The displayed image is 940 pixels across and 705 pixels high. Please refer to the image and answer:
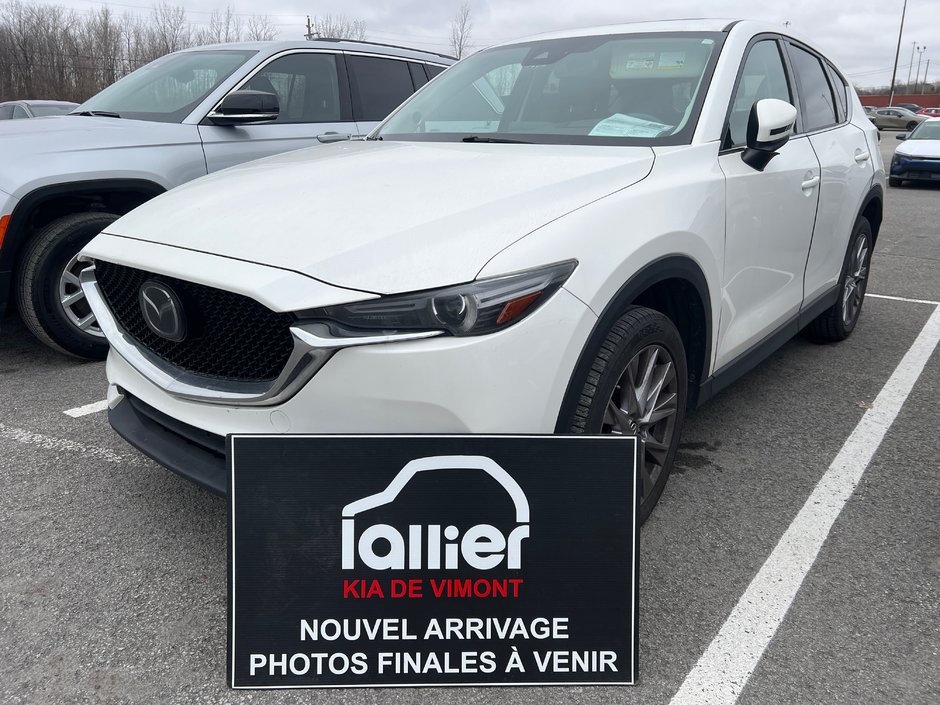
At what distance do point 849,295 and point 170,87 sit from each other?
429cm

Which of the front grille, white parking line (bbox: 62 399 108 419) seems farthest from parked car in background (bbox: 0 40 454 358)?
the front grille

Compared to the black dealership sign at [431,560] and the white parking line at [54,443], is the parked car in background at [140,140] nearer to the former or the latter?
the white parking line at [54,443]

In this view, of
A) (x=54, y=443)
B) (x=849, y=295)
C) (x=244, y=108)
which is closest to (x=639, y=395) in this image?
(x=54, y=443)

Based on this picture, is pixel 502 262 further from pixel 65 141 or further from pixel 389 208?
pixel 65 141

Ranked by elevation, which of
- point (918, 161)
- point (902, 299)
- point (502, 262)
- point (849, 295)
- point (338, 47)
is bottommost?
point (902, 299)

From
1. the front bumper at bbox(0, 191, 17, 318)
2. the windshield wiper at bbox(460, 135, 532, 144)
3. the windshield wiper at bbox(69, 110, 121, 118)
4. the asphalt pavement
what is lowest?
the asphalt pavement

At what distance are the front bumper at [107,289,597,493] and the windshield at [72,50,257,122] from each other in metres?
3.26

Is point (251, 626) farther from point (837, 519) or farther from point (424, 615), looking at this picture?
point (837, 519)

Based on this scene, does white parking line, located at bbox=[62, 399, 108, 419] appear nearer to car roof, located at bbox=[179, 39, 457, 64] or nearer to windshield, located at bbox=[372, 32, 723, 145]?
windshield, located at bbox=[372, 32, 723, 145]

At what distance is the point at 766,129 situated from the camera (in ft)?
9.51

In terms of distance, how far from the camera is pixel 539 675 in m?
1.92

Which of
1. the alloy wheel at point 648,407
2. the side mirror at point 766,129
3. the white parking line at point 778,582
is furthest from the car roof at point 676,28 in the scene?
the white parking line at point 778,582

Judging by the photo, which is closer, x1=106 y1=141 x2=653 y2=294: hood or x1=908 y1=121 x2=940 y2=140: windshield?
x1=106 y1=141 x2=653 y2=294: hood

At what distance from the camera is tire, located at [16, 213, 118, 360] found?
4145 mm
